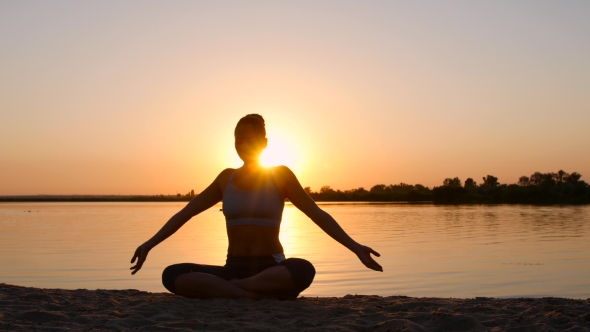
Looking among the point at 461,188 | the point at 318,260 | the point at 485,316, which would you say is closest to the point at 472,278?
the point at 318,260

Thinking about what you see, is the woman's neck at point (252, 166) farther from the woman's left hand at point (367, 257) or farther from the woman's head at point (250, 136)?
the woman's left hand at point (367, 257)

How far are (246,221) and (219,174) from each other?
658mm

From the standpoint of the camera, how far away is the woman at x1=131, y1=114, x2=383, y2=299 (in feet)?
18.4

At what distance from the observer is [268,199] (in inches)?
221

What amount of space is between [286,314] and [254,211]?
1.00 m

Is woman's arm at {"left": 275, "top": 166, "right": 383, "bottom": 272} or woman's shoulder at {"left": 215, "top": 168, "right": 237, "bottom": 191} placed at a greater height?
woman's shoulder at {"left": 215, "top": 168, "right": 237, "bottom": 191}

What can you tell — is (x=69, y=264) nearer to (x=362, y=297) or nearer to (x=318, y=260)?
(x=318, y=260)

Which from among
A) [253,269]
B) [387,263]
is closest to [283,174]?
[253,269]

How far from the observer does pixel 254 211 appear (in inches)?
219

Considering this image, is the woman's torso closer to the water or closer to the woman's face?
the woman's face

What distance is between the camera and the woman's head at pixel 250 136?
5633 mm

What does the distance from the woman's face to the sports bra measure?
0.30 m

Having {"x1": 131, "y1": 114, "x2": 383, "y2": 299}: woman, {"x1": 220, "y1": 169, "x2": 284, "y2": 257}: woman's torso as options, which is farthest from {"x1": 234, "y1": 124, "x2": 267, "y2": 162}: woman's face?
{"x1": 220, "y1": 169, "x2": 284, "y2": 257}: woman's torso

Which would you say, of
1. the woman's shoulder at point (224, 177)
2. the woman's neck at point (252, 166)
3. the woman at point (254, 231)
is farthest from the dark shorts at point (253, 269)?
the woman's neck at point (252, 166)
